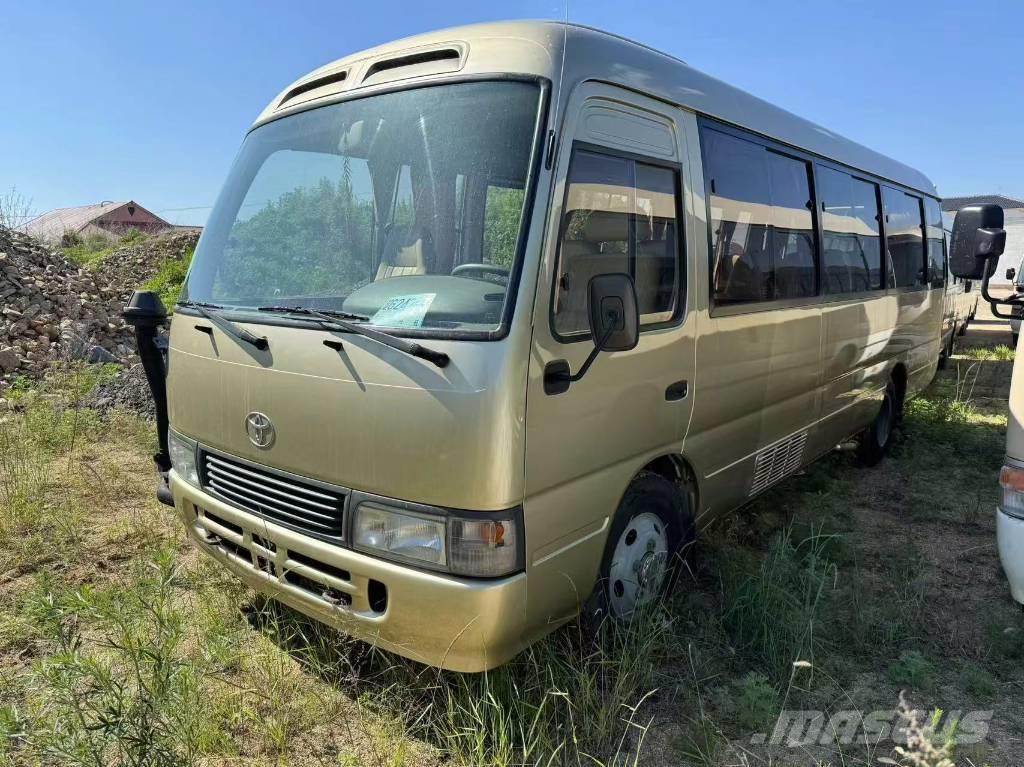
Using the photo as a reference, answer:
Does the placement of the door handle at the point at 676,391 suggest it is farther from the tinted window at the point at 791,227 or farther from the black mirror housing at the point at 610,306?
the tinted window at the point at 791,227

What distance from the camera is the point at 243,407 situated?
9.57 ft

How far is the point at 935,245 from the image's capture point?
7645mm

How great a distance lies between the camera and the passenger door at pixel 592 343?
256cm

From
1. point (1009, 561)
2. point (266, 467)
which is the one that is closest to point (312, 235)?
point (266, 467)

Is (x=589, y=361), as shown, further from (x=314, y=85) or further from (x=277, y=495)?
(x=314, y=85)

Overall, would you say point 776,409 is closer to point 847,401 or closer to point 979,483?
point 847,401

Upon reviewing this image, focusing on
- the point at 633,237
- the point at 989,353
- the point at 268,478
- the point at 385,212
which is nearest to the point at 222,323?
the point at 268,478

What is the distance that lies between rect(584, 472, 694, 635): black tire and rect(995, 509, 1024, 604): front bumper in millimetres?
1324

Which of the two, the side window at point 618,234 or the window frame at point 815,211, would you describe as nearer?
the side window at point 618,234

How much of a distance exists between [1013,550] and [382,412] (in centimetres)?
272

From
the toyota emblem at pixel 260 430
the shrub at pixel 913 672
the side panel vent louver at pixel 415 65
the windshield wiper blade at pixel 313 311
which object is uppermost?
the side panel vent louver at pixel 415 65

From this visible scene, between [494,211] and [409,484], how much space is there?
998 mm

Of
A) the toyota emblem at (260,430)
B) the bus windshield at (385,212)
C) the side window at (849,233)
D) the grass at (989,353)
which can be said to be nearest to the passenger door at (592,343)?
the bus windshield at (385,212)

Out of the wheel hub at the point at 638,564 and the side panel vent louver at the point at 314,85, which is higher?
the side panel vent louver at the point at 314,85
